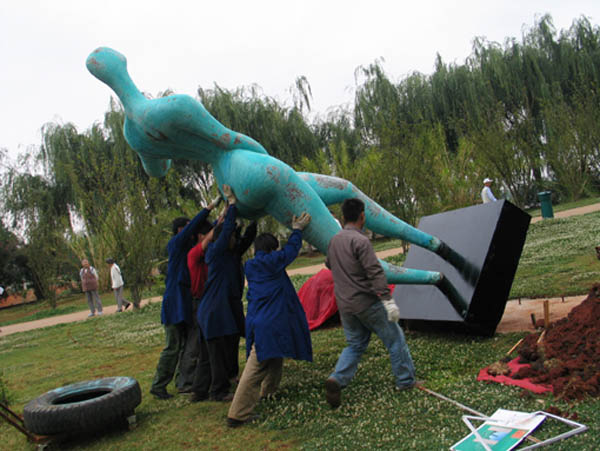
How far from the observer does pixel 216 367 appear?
4.65m

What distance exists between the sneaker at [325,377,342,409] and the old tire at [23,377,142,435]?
5.15 ft

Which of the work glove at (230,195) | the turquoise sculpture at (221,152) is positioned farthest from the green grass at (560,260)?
the work glove at (230,195)

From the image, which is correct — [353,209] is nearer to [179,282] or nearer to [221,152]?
[221,152]

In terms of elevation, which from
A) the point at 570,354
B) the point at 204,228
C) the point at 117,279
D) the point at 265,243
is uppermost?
the point at 204,228

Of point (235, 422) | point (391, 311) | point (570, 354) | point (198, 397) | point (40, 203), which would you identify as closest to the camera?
point (391, 311)

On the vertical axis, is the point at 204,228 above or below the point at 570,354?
above

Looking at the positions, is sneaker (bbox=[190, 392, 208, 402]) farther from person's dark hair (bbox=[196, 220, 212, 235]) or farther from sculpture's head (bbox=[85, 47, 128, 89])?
sculpture's head (bbox=[85, 47, 128, 89])

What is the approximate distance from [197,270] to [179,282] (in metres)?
0.23

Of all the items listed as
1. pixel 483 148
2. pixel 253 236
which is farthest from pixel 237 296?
pixel 483 148

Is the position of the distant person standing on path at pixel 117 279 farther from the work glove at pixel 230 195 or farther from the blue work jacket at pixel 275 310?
the blue work jacket at pixel 275 310

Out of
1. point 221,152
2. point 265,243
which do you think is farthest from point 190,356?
point 221,152

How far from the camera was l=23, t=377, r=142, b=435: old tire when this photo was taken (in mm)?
3873

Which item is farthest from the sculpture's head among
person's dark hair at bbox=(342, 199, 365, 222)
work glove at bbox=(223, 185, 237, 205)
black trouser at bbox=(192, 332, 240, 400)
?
black trouser at bbox=(192, 332, 240, 400)

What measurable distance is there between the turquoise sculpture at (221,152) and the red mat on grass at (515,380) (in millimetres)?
969
